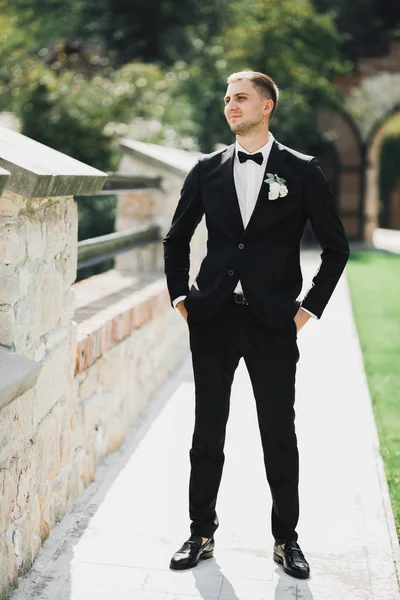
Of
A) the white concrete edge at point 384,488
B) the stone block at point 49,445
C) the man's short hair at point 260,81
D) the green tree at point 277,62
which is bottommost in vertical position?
the white concrete edge at point 384,488

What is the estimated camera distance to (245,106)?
11.1 feet

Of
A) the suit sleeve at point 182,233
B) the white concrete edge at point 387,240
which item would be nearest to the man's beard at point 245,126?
the suit sleeve at point 182,233

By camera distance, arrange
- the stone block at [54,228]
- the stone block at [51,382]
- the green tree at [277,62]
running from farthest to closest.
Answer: the green tree at [277,62] < the stone block at [54,228] < the stone block at [51,382]

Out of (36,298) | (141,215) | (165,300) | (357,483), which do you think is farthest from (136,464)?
(141,215)

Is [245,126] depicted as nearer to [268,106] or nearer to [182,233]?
[268,106]

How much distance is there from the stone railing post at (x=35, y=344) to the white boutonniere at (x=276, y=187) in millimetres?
804

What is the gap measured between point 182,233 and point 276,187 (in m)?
0.48

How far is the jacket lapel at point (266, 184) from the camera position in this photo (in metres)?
3.45

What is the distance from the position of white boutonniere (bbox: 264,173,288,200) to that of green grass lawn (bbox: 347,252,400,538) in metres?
1.73

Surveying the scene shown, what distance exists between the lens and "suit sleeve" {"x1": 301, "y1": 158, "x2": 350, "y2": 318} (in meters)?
3.44

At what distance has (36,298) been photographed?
359 cm

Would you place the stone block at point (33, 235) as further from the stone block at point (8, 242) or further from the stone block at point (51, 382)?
the stone block at point (51, 382)

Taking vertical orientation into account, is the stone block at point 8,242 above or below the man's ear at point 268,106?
below

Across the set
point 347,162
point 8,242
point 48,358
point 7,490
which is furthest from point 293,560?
point 347,162
